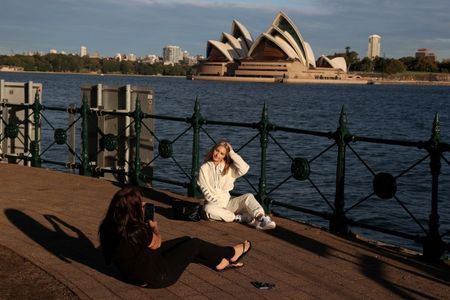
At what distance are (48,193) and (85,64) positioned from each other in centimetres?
17880

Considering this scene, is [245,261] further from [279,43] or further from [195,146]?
[279,43]

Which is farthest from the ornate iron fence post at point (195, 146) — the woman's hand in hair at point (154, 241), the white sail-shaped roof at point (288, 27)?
the white sail-shaped roof at point (288, 27)

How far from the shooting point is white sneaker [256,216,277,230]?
7.34m

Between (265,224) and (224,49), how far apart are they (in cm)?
12324

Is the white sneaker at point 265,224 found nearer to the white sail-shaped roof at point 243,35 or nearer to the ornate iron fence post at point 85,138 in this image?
the ornate iron fence post at point 85,138

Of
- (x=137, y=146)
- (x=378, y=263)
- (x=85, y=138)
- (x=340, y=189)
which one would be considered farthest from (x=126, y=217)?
(x=85, y=138)

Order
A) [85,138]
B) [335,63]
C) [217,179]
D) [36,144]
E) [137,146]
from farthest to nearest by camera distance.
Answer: [335,63], [36,144], [85,138], [137,146], [217,179]

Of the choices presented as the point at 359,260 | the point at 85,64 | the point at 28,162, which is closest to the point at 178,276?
the point at 359,260

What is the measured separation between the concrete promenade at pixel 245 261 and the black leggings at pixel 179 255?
11 cm

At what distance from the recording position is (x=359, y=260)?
6.40 meters

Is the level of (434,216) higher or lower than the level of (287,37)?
lower

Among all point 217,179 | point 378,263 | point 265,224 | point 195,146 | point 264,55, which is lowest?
point 378,263

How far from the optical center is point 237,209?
762cm

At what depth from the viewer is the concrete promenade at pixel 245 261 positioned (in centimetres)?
530
